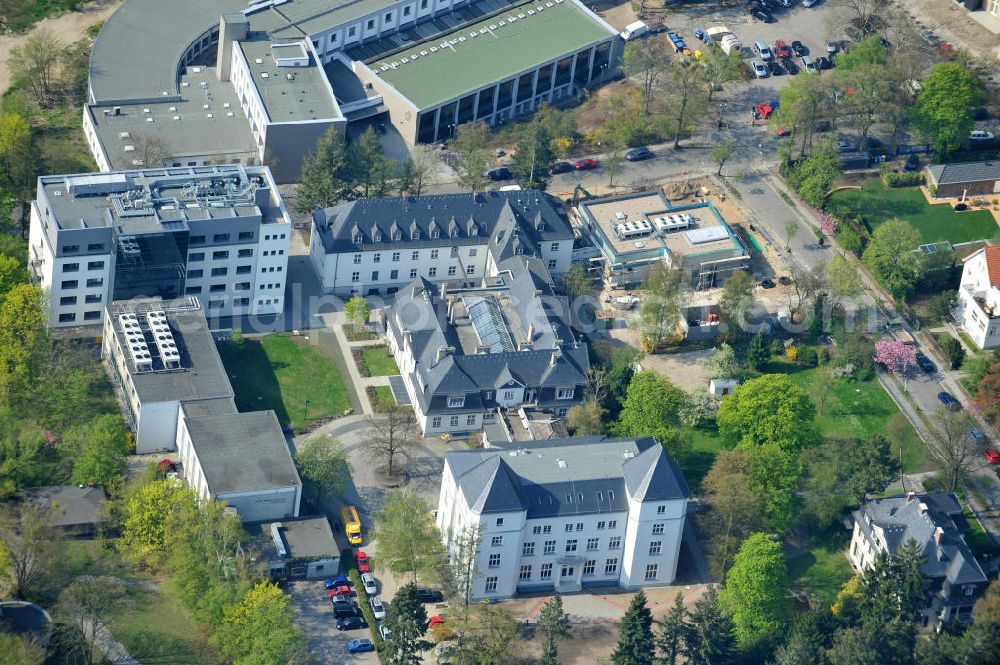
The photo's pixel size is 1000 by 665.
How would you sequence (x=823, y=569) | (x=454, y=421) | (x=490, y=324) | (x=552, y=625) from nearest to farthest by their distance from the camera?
(x=552, y=625)
(x=823, y=569)
(x=454, y=421)
(x=490, y=324)

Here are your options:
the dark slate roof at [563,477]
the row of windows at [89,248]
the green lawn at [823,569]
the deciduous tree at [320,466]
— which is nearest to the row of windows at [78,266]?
the row of windows at [89,248]

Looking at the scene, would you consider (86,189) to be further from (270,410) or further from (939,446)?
(939,446)

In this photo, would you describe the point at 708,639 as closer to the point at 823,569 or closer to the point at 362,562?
the point at 823,569

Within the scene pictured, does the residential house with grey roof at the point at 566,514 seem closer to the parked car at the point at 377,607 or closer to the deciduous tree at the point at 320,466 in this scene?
the parked car at the point at 377,607

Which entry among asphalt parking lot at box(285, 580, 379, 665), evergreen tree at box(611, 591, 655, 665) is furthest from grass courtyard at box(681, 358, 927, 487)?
asphalt parking lot at box(285, 580, 379, 665)

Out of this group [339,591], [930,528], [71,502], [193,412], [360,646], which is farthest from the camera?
[193,412]

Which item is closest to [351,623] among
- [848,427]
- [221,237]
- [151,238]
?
[221,237]
